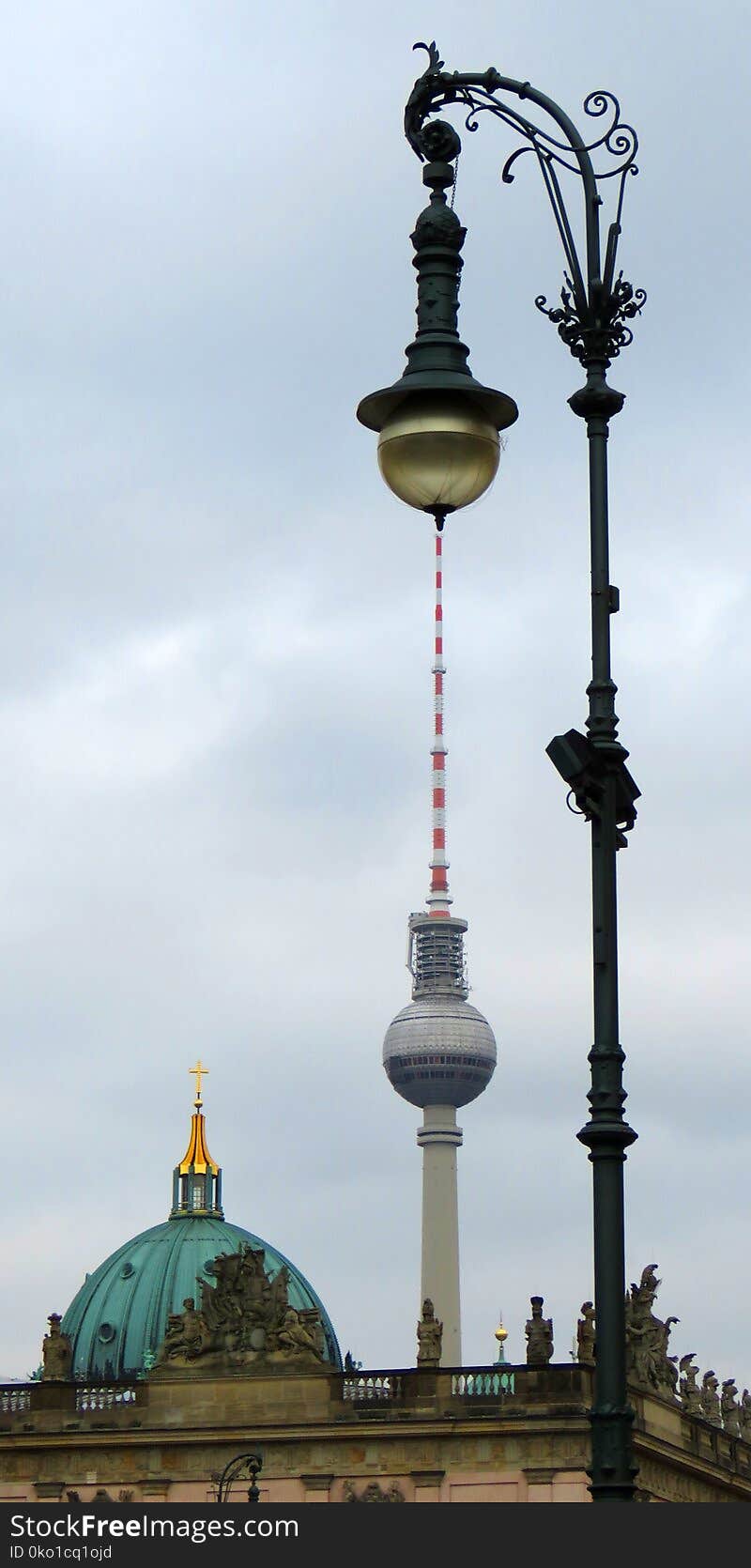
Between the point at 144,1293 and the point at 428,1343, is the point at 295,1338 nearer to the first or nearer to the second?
the point at 428,1343

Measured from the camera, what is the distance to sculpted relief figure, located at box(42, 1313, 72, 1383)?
→ 11156cm

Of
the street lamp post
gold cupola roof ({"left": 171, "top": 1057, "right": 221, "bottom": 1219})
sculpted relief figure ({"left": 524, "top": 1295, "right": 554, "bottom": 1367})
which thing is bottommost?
the street lamp post

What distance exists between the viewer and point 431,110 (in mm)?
27562

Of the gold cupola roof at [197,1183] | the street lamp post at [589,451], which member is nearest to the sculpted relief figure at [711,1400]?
the gold cupola roof at [197,1183]

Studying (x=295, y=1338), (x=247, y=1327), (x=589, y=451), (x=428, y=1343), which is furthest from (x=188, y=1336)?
(x=589, y=451)

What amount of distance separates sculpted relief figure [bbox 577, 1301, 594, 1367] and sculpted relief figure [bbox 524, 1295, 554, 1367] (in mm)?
1017

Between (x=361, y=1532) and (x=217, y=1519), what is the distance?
255 cm

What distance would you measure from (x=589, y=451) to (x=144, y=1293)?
355 feet

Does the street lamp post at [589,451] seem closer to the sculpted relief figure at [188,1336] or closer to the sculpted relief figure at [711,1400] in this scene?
the sculpted relief figure at [188,1336]

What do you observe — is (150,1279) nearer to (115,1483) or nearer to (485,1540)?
(115,1483)

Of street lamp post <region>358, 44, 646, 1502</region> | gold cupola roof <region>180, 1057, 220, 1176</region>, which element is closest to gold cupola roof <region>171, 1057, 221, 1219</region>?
gold cupola roof <region>180, 1057, 220, 1176</region>

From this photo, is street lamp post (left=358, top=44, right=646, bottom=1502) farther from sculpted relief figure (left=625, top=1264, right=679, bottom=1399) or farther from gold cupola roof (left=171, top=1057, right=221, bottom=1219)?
gold cupola roof (left=171, top=1057, right=221, bottom=1219)

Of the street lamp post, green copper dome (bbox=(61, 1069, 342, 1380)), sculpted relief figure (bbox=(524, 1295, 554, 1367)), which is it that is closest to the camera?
the street lamp post

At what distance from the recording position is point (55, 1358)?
368 feet
